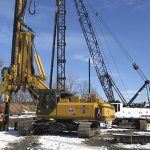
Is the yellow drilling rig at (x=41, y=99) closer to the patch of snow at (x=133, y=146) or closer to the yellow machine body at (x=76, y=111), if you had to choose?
the yellow machine body at (x=76, y=111)

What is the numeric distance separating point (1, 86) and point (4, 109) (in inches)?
66.3

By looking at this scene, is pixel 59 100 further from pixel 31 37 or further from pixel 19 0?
pixel 19 0

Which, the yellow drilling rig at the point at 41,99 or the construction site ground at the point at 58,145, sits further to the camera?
the yellow drilling rig at the point at 41,99

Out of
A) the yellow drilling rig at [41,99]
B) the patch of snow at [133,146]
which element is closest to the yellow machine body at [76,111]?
the yellow drilling rig at [41,99]

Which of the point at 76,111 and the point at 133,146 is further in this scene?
the point at 76,111

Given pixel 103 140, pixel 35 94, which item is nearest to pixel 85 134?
pixel 103 140

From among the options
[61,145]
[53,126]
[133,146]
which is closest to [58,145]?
[61,145]

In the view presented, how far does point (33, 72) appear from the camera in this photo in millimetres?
26344

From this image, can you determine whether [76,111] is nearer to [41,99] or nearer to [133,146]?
[41,99]

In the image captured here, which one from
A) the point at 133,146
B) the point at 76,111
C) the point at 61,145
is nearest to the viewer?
the point at 61,145

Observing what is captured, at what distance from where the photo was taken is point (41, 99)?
24.3 m

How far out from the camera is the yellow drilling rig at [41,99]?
24188 millimetres

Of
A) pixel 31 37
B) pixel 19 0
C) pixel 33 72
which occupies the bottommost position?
pixel 33 72

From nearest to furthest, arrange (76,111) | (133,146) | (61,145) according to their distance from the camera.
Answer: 1. (61,145)
2. (133,146)
3. (76,111)
